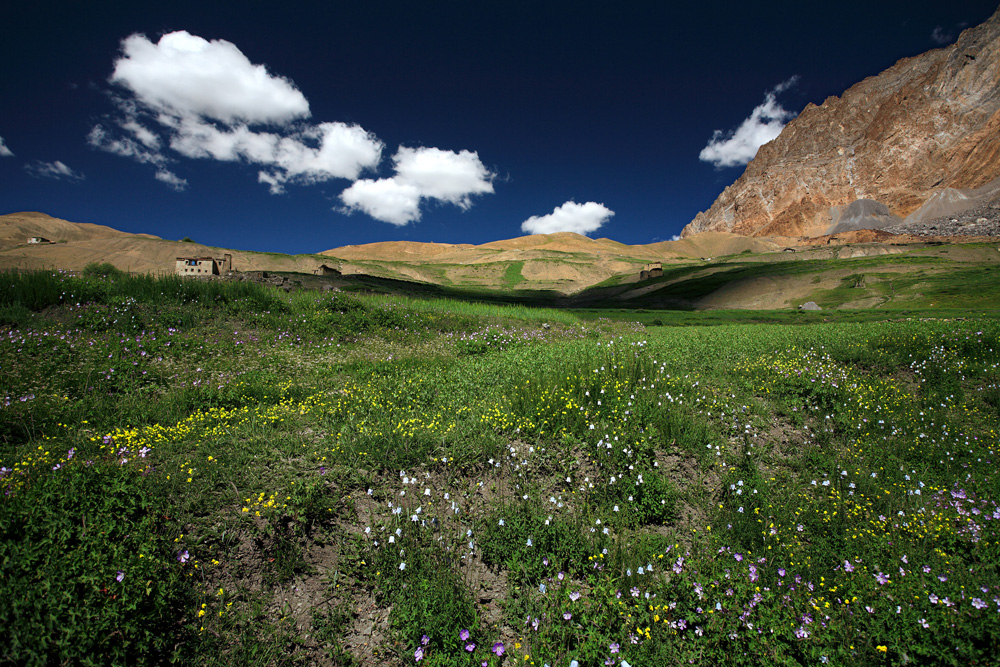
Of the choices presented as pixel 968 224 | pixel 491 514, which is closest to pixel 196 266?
pixel 491 514

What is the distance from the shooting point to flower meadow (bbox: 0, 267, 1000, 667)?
318 cm

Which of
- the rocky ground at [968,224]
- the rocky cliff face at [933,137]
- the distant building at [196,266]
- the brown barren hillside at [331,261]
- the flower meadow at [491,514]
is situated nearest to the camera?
the flower meadow at [491,514]

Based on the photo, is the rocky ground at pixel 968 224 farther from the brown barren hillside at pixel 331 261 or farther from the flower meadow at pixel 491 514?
the flower meadow at pixel 491 514

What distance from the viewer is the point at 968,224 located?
130m

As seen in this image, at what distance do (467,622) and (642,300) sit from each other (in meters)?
64.6

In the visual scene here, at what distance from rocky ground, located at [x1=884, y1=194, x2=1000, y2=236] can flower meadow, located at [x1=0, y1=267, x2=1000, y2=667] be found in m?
177

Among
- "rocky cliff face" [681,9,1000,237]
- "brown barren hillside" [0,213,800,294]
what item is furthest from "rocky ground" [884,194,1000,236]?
A: "brown barren hillside" [0,213,800,294]

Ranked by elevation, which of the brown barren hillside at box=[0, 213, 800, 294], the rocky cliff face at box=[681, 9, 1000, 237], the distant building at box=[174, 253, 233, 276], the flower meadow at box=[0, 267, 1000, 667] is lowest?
the flower meadow at box=[0, 267, 1000, 667]

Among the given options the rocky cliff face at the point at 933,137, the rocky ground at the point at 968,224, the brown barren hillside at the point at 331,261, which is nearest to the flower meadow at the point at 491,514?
the brown barren hillside at the point at 331,261

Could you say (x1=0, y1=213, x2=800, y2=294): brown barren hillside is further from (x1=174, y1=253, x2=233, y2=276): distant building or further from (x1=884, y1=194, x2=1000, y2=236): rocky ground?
(x1=884, y1=194, x2=1000, y2=236): rocky ground

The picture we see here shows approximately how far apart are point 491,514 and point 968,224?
195567 millimetres

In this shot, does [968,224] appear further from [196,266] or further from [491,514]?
[196,266]

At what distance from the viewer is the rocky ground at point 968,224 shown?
407 ft

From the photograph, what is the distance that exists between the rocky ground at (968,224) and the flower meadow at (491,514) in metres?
177
